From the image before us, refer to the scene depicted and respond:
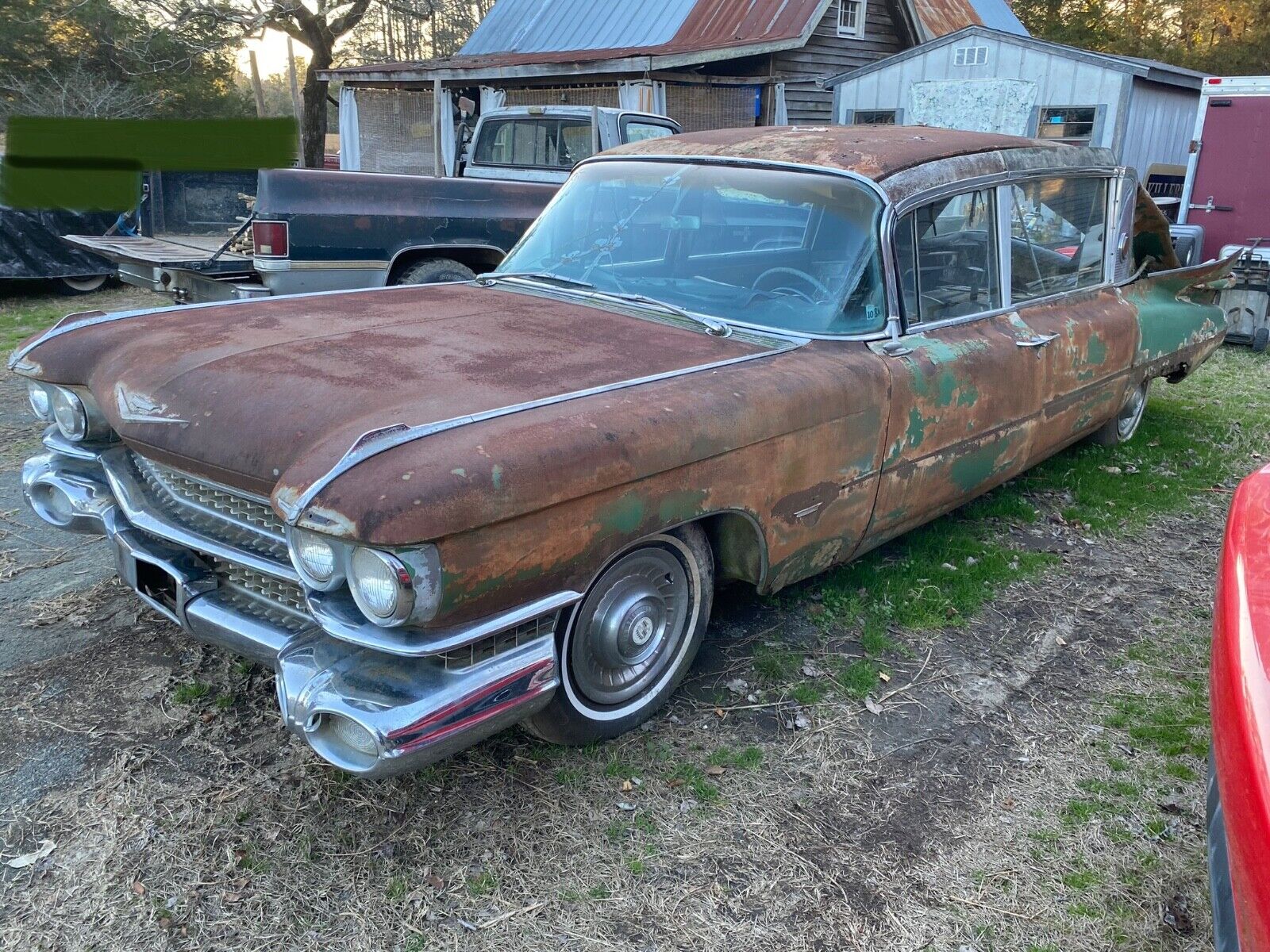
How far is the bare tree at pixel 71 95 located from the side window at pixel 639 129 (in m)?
15.9

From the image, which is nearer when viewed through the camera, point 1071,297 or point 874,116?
point 1071,297

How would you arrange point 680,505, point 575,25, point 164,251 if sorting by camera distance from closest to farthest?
point 680,505 < point 164,251 < point 575,25

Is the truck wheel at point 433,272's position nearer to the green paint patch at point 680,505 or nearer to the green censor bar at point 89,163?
the green censor bar at point 89,163

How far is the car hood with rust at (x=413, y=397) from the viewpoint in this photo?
7.45 feet

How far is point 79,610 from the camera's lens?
3.70 meters

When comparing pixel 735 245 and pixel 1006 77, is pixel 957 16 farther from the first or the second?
pixel 735 245

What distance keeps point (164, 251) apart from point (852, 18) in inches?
553

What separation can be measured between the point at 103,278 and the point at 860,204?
9131 mm

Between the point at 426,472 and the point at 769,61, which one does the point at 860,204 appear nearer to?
the point at 426,472

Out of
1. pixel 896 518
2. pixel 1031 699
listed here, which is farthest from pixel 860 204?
pixel 1031 699

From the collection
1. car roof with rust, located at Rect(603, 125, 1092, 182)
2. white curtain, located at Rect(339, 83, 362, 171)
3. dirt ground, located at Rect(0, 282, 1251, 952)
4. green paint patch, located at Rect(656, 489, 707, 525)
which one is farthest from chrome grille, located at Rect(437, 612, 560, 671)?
white curtain, located at Rect(339, 83, 362, 171)

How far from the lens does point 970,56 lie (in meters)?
14.1

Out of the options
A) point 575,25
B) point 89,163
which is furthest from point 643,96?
point 89,163

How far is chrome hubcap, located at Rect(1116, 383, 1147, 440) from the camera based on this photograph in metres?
5.66
